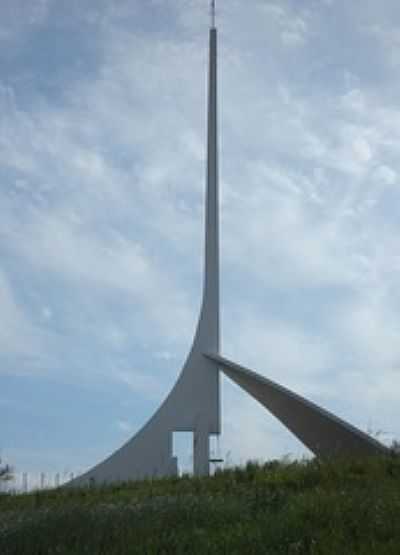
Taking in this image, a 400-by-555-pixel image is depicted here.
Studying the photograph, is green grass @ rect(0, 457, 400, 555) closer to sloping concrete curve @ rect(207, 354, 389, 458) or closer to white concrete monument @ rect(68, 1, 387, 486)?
sloping concrete curve @ rect(207, 354, 389, 458)

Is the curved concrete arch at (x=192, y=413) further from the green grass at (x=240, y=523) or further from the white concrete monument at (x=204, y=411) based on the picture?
the green grass at (x=240, y=523)

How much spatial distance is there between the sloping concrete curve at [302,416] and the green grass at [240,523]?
6.13m

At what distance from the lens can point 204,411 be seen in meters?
16.2

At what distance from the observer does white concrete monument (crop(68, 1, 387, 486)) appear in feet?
49.1

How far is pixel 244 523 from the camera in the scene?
5.46 meters

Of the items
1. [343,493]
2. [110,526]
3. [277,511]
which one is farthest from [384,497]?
[110,526]

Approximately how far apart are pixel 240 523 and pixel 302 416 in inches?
383

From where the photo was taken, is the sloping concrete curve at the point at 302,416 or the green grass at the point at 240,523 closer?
the green grass at the point at 240,523

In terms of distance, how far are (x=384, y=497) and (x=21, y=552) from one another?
2475mm

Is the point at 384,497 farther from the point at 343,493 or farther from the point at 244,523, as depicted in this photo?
the point at 244,523

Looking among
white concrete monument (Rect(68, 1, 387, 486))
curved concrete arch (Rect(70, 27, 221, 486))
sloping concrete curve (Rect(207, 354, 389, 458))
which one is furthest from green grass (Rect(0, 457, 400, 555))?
curved concrete arch (Rect(70, 27, 221, 486))

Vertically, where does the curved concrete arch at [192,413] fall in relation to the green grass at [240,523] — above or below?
above

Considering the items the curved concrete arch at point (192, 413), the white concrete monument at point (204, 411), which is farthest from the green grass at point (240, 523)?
the curved concrete arch at point (192, 413)

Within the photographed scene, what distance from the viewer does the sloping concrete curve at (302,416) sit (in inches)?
544
